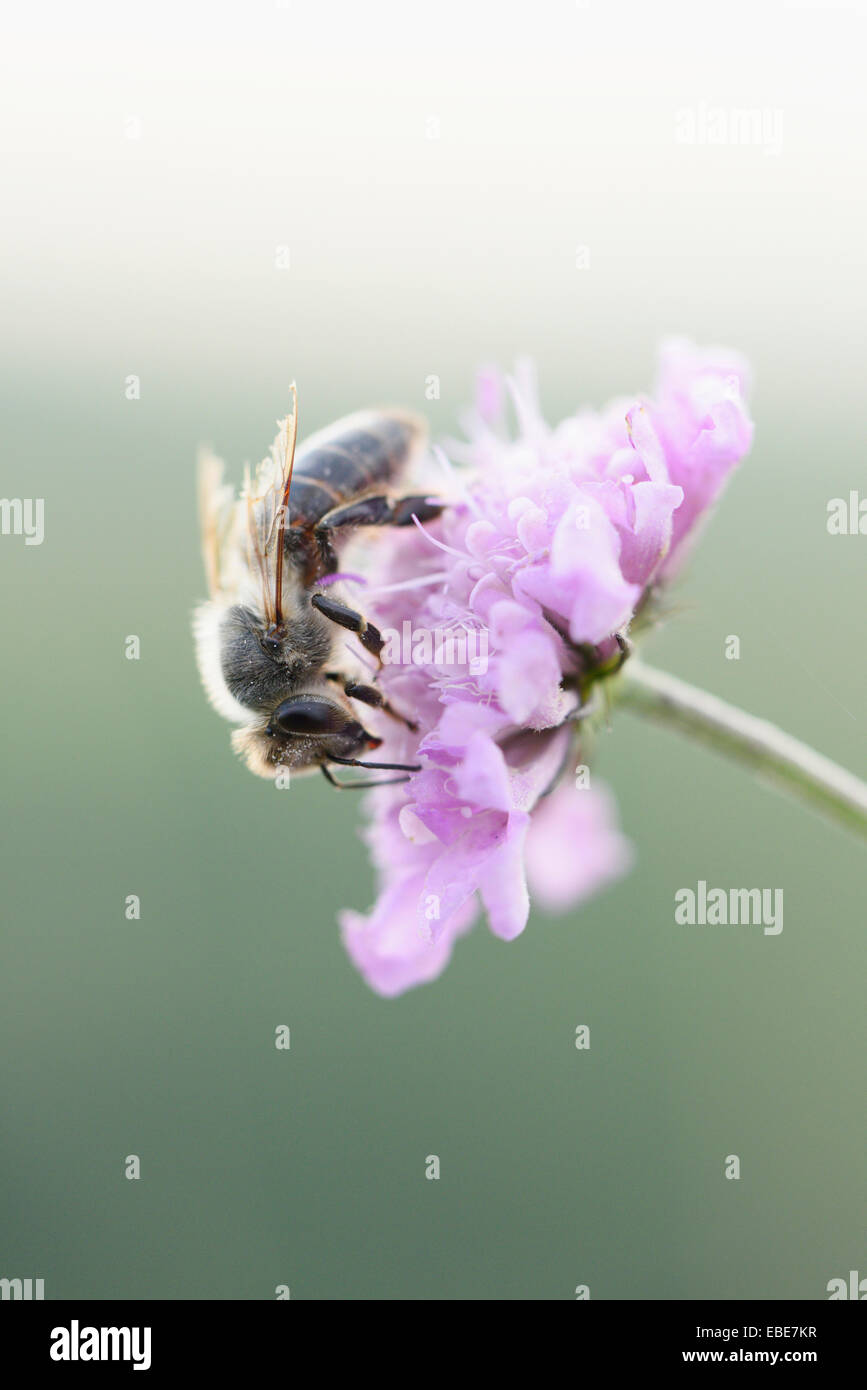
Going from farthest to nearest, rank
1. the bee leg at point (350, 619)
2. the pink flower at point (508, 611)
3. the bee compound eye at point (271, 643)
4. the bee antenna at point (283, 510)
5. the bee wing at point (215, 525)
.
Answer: the bee wing at point (215, 525) → the bee compound eye at point (271, 643) → the bee leg at point (350, 619) → the bee antenna at point (283, 510) → the pink flower at point (508, 611)

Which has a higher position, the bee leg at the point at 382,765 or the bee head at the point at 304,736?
the bee head at the point at 304,736

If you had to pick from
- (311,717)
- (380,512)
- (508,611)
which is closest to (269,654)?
(311,717)

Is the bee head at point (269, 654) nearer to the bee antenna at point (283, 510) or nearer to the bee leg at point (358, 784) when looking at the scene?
the bee antenna at point (283, 510)

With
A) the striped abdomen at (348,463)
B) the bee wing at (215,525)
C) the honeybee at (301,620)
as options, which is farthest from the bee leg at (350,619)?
the bee wing at (215,525)

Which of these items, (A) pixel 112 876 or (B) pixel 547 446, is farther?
(A) pixel 112 876

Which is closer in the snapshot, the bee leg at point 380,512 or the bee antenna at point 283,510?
the bee antenna at point 283,510

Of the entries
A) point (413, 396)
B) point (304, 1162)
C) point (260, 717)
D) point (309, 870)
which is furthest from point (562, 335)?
point (260, 717)

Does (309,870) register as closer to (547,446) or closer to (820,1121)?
(820,1121)

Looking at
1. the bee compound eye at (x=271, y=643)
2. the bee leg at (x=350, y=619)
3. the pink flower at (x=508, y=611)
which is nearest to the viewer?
the pink flower at (x=508, y=611)

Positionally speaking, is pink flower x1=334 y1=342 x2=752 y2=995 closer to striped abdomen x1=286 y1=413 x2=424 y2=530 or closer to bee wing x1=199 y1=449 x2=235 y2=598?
striped abdomen x1=286 y1=413 x2=424 y2=530
